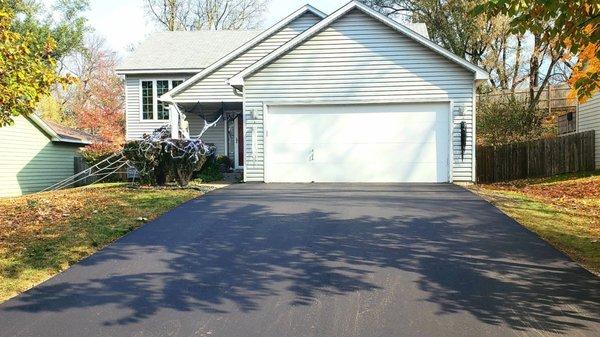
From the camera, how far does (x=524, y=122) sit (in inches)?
933

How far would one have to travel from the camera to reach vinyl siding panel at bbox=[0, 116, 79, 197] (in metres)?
22.4

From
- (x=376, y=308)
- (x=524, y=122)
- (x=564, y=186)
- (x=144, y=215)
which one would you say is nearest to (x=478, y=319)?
(x=376, y=308)

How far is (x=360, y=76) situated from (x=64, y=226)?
9.03 metres

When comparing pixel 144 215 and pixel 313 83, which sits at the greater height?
pixel 313 83

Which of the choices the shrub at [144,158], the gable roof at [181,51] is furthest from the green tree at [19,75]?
the gable roof at [181,51]

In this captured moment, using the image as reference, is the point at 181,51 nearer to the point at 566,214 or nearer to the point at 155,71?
the point at 155,71

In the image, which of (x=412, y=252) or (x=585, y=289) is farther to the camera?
(x=412, y=252)

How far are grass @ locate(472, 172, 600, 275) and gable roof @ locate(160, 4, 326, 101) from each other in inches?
394

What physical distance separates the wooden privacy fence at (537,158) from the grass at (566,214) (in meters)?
3.29

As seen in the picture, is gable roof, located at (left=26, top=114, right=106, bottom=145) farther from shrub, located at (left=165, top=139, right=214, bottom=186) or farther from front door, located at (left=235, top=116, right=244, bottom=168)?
shrub, located at (left=165, top=139, right=214, bottom=186)

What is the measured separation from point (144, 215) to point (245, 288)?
4899 millimetres

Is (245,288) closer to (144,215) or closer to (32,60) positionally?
(144,215)

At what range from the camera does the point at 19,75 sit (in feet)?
28.9

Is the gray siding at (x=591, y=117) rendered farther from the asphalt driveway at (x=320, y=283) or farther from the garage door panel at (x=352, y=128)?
the asphalt driveway at (x=320, y=283)
